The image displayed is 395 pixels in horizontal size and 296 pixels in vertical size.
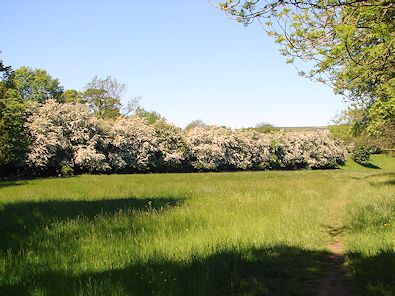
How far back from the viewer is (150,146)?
53625 mm

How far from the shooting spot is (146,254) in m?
7.89

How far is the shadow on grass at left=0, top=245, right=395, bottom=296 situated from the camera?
567 centimetres

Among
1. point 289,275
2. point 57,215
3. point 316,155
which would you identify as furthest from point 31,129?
point 316,155

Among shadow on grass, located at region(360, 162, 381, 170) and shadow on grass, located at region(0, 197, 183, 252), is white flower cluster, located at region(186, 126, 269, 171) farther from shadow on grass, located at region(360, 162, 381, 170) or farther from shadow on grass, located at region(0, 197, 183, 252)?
shadow on grass, located at region(0, 197, 183, 252)

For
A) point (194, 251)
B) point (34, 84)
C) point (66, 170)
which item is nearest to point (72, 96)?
point (34, 84)

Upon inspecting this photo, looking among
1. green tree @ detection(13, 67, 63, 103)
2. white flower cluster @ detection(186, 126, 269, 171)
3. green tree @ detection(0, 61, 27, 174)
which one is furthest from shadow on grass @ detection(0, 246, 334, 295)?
green tree @ detection(13, 67, 63, 103)

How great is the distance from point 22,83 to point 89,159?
33.1m

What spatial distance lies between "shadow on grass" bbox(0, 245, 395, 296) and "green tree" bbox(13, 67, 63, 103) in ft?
220

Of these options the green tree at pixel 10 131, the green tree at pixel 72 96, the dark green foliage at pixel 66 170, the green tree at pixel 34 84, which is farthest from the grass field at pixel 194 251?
the green tree at pixel 72 96

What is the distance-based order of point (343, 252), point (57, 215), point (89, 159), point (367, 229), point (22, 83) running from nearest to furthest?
point (343, 252), point (367, 229), point (57, 215), point (89, 159), point (22, 83)

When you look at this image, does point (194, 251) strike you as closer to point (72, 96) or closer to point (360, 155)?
point (72, 96)

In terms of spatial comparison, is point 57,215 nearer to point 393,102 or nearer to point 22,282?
point 22,282

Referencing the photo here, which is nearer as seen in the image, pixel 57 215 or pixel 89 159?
pixel 57 215

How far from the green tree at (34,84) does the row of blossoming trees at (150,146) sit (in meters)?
19.3
